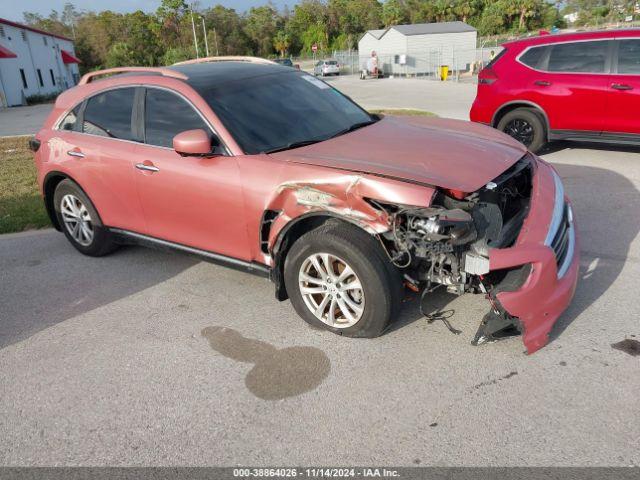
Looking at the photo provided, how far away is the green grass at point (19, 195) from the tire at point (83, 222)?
1453 mm

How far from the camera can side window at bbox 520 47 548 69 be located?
795 centimetres

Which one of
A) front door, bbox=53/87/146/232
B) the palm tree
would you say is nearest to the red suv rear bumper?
front door, bbox=53/87/146/232

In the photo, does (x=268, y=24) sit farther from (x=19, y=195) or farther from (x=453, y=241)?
(x=453, y=241)

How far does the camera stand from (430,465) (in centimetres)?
249

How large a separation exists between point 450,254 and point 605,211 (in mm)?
3364

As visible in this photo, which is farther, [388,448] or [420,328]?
[420,328]

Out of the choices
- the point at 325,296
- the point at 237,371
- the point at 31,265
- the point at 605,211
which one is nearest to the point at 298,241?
the point at 325,296

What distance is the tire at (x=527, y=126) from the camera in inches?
316

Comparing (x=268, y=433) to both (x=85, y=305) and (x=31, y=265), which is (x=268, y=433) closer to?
(x=85, y=305)

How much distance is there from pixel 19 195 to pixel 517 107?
7.66 m

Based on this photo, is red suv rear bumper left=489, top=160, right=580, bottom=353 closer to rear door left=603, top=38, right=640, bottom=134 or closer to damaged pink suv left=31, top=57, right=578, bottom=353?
damaged pink suv left=31, top=57, right=578, bottom=353

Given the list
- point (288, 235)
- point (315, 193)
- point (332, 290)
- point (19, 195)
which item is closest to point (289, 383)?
point (332, 290)

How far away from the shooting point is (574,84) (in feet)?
24.9

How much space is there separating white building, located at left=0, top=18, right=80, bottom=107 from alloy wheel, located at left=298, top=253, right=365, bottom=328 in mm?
33038
